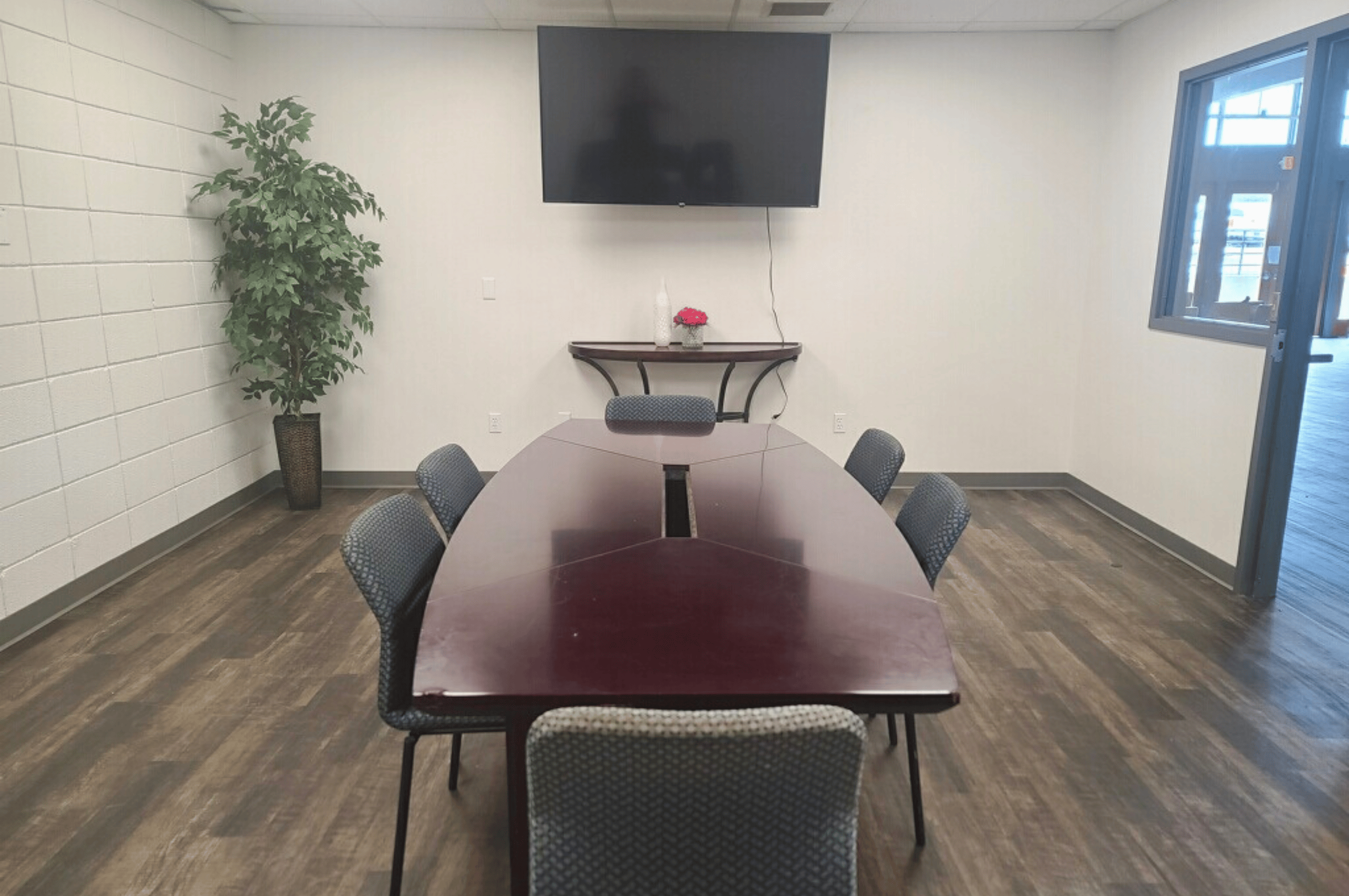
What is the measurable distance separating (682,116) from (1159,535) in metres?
3.26

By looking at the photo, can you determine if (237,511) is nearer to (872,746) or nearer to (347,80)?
(347,80)

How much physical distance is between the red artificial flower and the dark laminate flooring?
9.33 feet

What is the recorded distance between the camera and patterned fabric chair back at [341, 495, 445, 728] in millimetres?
1794

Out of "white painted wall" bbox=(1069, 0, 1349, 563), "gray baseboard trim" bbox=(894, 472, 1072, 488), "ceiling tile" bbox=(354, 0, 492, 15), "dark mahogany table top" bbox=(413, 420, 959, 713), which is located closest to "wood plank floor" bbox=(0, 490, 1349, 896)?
"white painted wall" bbox=(1069, 0, 1349, 563)

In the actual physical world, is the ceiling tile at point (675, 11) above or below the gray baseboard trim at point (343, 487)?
above

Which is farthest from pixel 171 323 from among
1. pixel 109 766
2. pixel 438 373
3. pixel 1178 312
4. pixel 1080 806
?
pixel 1178 312

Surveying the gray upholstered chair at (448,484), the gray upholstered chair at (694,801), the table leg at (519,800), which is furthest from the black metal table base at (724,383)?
the gray upholstered chair at (694,801)

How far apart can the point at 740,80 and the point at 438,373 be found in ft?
7.84

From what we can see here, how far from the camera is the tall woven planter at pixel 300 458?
15.1 feet

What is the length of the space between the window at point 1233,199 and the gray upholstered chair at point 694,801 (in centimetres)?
329

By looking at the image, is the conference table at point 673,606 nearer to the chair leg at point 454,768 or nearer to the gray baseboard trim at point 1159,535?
the chair leg at point 454,768

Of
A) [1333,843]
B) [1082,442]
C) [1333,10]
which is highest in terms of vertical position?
[1333,10]

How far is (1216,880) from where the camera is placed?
1.96 meters

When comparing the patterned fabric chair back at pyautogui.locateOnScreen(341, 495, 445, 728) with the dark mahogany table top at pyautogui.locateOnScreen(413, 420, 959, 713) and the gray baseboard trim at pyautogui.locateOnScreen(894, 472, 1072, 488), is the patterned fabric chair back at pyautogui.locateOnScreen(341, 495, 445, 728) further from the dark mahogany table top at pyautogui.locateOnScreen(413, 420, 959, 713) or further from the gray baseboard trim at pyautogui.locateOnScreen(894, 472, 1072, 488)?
the gray baseboard trim at pyautogui.locateOnScreen(894, 472, 1072, 488)
